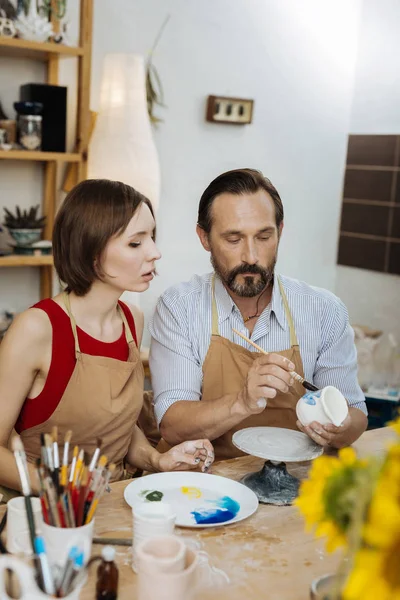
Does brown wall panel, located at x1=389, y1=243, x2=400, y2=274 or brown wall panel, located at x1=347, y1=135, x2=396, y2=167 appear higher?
brown wall panel, located at x1=347, y1=135, x2=396, y2=167

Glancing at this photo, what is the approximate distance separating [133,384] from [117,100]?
1868mm

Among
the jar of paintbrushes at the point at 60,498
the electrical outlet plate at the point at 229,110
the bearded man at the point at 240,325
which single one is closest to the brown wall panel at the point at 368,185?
the electrical outlet plate at the point at 229,110

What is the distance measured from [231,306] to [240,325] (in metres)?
0.06

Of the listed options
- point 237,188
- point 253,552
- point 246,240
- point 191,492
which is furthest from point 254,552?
point 237,188

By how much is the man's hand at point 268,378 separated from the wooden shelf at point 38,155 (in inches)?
76.5

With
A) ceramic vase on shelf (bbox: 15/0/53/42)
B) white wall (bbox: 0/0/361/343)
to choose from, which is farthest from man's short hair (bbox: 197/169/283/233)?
white wall (bbox: 0/0/361/343)

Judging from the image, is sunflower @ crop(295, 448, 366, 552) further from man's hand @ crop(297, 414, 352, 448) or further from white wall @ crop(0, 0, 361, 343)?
white wall @ crop(0, 0, 361, 343)

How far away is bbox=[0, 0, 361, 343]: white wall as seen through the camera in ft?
13.0

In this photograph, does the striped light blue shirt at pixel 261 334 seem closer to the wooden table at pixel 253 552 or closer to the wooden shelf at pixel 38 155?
the wooden table at pixel 253 552

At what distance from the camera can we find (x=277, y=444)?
1.70m

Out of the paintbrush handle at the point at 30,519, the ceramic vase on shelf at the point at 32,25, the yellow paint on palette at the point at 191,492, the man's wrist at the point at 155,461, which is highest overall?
the ceramic vase on shelf at the point at 32,25

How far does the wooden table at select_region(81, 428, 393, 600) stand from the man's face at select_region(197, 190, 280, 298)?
77cm

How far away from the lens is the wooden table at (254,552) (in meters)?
1.21

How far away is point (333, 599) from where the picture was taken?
84 cm
